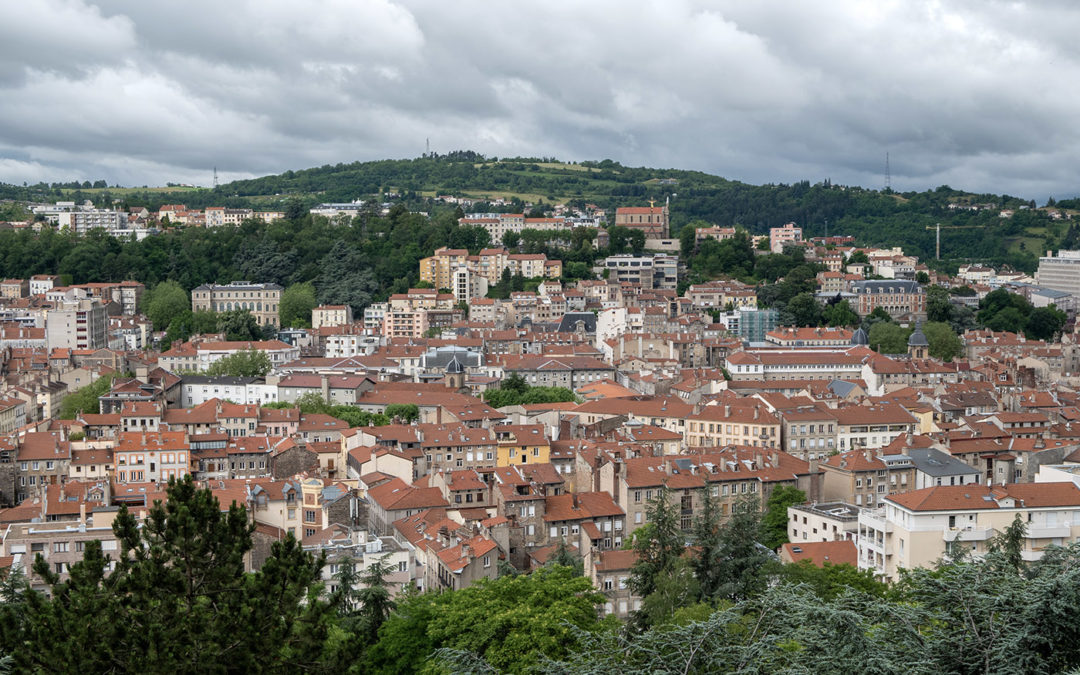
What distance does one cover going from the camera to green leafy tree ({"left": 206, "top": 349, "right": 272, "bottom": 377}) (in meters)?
64.4

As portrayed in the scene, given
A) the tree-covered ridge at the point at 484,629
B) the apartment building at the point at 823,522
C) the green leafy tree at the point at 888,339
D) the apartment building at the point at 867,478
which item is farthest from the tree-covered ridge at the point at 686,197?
the tree-covered ridge at the point at 484,629

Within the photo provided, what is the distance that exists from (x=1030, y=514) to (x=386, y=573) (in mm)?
17049

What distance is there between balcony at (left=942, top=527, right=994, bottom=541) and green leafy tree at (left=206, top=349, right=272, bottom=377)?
1628 inches

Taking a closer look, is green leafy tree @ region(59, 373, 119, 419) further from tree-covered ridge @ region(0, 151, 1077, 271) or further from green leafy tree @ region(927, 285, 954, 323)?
tree-covered ridge @ region(0, 151, 1077, 271)

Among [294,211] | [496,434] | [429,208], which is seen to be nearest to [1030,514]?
[496,434]

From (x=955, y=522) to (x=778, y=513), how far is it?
6.96m

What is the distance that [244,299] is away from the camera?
86.4m

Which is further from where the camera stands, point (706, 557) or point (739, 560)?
point (706, 557)

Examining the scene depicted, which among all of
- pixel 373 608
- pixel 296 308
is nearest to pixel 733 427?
pixel 373 608

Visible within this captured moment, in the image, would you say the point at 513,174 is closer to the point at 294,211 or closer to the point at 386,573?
the point at 294,211

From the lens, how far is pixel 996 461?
4288 cm

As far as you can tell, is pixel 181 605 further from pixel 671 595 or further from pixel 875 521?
pixel 875 521

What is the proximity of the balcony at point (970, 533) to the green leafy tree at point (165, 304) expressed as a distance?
6472 centimetres

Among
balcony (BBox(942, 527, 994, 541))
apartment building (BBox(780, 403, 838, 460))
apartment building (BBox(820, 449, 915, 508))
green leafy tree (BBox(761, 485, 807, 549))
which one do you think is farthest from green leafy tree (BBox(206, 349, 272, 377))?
balcony (BBox(942, 527, 994, 541))
